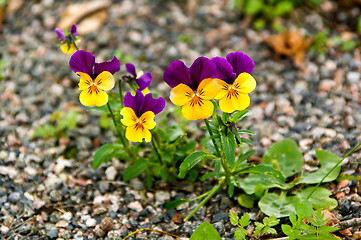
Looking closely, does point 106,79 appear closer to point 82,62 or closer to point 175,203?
point 82,62

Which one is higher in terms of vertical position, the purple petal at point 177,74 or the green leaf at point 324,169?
the purple petal at point 177,74

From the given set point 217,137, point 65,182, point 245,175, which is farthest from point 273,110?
point 65,182

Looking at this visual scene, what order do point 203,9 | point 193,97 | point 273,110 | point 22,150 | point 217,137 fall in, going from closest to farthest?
1. point 193,97
2. point 217,137
3. point 22,150
4. point 273,110
5. point 203,9

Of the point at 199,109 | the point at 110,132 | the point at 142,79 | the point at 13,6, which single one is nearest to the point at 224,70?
the point at 199,109

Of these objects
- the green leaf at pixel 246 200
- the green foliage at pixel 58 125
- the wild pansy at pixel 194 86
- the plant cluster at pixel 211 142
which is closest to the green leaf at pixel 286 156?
the plant cluster at pixel 211 142

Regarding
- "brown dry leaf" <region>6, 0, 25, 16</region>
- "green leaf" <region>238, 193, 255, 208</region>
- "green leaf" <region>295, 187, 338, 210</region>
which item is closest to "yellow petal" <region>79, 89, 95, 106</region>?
"green leaf" <region>238, 193, 255, 208</region>

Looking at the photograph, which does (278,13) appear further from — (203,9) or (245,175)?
(245,175)

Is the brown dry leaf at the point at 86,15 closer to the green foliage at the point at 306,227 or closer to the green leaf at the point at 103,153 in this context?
the green leaf at the point at 103,153

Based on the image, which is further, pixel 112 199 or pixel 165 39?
pixel 165 39
